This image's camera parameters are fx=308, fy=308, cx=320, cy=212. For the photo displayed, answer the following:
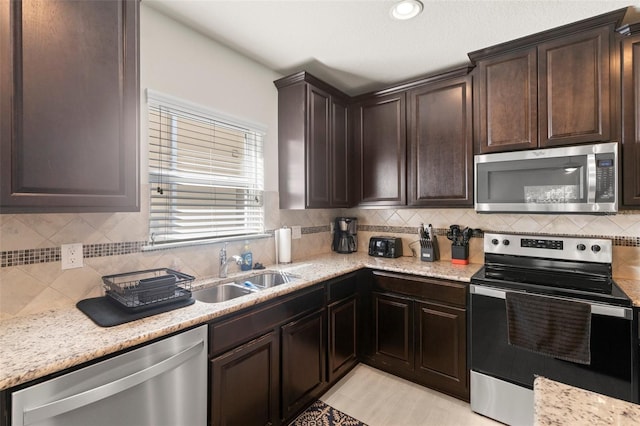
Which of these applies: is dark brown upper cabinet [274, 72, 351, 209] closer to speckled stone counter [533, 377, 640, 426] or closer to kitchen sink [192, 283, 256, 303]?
kitchen sink [192, 283, 256, 303]

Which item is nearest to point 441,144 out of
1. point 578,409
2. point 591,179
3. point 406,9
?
point 591,179

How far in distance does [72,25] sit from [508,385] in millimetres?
2976

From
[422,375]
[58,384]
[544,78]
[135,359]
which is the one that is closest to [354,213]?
[422,375]

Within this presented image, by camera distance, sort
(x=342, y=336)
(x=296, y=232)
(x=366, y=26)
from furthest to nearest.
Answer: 1. (x=296, y=232)
2. (x=342, y=336)
3. (x=366, y=26)

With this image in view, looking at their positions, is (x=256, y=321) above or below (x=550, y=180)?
below

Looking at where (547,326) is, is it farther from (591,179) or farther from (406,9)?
(406,9)

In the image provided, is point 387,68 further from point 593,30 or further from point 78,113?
point 78,113

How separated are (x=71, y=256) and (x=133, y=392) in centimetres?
80

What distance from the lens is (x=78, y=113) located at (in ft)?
→ 4.23

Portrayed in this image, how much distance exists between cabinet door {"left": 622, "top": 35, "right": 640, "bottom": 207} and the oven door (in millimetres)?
767

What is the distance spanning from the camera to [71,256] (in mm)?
1549

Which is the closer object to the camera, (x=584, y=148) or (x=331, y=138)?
(x=584, y=148)

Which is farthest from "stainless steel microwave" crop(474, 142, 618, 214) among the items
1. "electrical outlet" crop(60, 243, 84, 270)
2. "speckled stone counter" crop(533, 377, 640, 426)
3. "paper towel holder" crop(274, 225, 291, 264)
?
"electrical outlet" crop(60, 243, 84, 270)

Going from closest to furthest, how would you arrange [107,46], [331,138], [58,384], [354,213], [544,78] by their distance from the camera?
[58,384] < [107,46] < [544,78] < [331,138] < [354,213]
